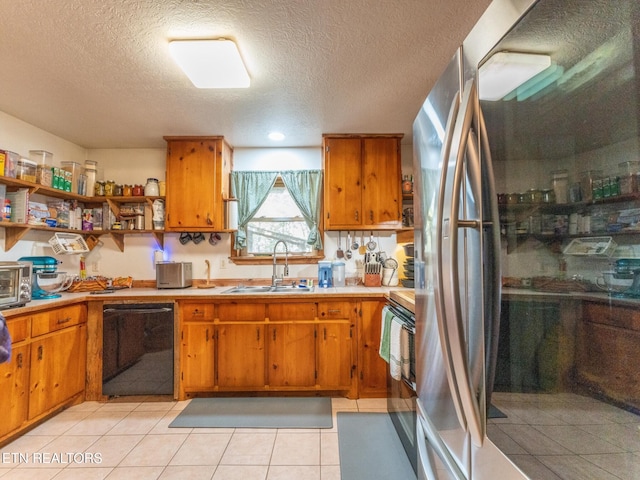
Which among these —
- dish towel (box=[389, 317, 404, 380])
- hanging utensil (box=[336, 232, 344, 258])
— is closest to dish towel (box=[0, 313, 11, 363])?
dish towel (box=[389, 317, 404, 380])

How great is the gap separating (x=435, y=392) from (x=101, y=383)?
2861 mm

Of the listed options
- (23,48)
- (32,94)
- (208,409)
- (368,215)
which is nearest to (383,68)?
(368,215)

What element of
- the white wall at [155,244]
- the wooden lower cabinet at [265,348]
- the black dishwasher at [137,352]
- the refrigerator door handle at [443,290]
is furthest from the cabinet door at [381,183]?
the refrigerator door handle at [443,290]

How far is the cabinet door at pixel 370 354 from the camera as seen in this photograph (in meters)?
2.66

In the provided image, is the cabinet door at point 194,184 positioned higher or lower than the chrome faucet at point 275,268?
higher

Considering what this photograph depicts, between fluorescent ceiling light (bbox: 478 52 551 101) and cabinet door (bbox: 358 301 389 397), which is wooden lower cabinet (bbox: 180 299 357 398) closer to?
cabinet door (bbox: 358 301 389 397)

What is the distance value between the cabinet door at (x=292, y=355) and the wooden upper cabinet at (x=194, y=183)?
4.06 ft

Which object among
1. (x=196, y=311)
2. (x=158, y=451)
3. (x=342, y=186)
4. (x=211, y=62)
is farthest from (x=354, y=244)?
(x=158, y=451)

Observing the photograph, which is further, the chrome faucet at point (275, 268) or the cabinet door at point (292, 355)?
the chrome faucet at point (275, 268)

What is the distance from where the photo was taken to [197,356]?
2.66 meters

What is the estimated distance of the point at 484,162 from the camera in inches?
25.7

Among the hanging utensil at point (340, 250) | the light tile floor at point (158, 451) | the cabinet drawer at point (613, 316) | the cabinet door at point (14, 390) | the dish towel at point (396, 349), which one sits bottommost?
the light tile floor at point (158, 451)

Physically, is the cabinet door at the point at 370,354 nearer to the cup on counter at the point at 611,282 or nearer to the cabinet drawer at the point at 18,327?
the cup on counter at the point at 611,282

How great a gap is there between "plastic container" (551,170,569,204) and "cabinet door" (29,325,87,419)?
303cm
